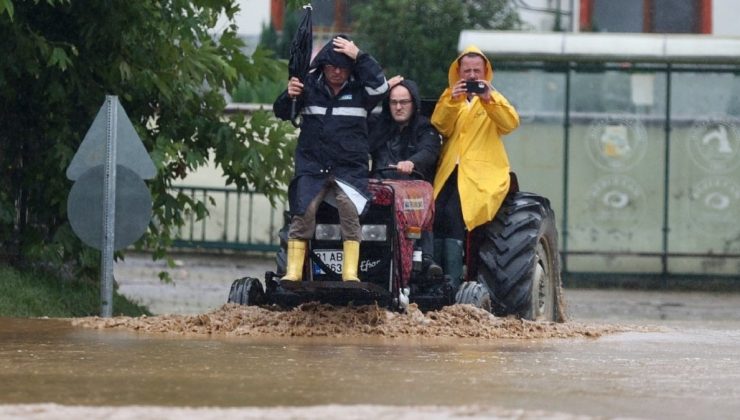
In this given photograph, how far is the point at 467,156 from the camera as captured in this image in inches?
576

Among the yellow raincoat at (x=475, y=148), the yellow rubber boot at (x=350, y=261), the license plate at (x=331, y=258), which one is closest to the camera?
the yellow rubber boot at (x=350, y=261)

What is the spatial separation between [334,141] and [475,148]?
1.46m

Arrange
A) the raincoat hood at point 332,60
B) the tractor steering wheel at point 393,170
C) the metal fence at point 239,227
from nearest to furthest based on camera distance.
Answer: the raincoat hood at point 332,60 < the tractor steering wheel at point 393,170 < the metal fence at point 239,227

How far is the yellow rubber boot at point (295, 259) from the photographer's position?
528 inches

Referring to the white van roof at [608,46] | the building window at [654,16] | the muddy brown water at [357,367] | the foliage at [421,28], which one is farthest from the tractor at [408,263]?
the building window at [654,16]

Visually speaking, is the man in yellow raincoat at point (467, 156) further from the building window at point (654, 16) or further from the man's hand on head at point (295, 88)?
the building window at point (654, 16)

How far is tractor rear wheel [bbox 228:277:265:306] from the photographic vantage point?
14.5 meters

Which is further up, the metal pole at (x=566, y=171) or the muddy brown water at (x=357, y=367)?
the metal pole at (x=566, y=171)

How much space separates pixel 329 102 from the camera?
1373 centimetres

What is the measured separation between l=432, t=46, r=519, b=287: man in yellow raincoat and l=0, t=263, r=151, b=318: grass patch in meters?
5.24

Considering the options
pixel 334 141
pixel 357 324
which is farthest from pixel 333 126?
pixel 357 324

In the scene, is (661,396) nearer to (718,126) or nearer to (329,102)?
(329,102)

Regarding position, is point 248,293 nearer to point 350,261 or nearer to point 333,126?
point 350,261

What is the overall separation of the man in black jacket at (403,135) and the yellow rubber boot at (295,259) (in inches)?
44.3
